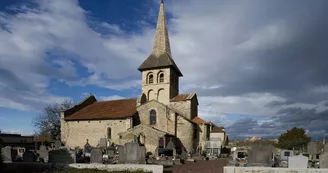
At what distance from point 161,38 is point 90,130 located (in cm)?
1628

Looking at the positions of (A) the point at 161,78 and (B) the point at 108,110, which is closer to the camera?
(B) the point at 108,110

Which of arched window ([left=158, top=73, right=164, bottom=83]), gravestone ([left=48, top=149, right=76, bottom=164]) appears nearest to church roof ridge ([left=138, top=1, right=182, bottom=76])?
arched window ([left=158, top=73, right=164, bottom=83])

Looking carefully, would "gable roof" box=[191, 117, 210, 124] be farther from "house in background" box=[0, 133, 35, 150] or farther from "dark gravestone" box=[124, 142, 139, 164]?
"house in background" box=[0, 133, 35, 150]

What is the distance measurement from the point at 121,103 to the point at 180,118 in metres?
9.13

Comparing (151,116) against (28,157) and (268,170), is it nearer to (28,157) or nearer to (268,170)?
(28,157)

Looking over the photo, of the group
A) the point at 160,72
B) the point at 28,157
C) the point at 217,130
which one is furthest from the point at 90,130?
the point at 28,157

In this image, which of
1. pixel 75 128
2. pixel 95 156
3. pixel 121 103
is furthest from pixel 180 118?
pixel 95 156

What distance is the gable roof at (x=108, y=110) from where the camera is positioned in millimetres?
31750

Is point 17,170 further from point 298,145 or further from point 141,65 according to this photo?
point 298,145

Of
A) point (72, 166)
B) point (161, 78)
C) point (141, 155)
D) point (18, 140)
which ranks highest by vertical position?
point (161, 78)

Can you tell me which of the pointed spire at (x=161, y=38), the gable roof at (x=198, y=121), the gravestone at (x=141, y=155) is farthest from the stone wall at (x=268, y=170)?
the pointed spire at (x=161, y=38)

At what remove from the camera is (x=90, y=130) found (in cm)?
3256

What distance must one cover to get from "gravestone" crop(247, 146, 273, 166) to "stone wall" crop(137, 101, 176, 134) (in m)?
17.3

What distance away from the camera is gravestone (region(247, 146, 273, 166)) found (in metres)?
13.5
